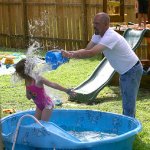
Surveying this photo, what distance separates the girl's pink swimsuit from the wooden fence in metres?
8.02

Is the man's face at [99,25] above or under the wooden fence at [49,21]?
above

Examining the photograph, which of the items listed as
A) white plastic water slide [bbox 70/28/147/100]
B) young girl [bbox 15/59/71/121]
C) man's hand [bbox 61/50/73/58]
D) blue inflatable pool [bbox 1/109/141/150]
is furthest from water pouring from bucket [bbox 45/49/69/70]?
white plastic water slide [bbox 70/28/147/100]

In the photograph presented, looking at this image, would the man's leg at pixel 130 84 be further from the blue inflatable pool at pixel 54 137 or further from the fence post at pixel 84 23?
the fence post at pixel 84 23

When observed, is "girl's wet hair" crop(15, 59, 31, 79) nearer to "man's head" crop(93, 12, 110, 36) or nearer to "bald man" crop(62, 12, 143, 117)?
"bald man" crop(62, 12, 143, 117)

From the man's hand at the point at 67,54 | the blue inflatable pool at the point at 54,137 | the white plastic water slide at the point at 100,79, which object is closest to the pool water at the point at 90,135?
the blue inflatable pool at the point at 54,137

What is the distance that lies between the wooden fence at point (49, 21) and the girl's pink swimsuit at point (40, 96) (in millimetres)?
8022

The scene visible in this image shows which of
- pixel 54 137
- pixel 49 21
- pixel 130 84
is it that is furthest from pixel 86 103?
pixel 49 21

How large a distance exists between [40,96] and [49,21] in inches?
409

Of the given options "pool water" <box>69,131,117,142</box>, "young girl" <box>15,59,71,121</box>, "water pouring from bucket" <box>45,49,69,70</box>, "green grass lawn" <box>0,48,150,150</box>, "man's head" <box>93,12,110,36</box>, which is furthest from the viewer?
"green grass lawn" <box>0,48,150,150</box>

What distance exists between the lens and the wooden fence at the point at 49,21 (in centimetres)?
1440

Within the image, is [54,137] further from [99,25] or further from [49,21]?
[49,21]

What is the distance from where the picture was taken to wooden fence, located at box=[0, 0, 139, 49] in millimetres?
14398

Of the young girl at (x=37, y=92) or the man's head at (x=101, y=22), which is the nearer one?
the young girl at (x=37, y=92)

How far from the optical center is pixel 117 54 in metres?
5.80
